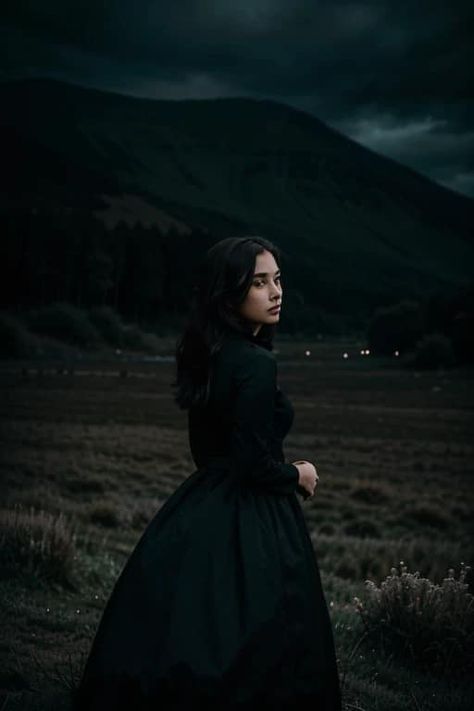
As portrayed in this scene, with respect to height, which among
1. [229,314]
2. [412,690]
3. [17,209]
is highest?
[17,209]

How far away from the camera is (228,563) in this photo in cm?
257

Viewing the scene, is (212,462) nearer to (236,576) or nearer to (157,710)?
(236,576)

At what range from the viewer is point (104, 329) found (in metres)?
48.2

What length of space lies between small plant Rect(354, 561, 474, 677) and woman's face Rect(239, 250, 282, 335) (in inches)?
89.7

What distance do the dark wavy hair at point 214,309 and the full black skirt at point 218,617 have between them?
15.3 inches

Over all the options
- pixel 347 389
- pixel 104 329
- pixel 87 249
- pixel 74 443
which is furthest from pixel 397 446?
→ pixel 87 249

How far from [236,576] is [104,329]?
46.8 meters

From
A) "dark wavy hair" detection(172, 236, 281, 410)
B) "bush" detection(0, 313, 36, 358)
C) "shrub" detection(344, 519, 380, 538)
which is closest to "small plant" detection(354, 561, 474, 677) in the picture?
"dark wavy hair" detection(172, 236, 281, 410)

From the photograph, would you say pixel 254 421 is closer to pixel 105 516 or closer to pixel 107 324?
pixel 105 516

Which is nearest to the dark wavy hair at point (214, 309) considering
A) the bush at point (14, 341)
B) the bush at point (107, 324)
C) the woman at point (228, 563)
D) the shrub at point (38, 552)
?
the woman at point (228, 563)

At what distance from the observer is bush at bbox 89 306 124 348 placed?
1902 inches

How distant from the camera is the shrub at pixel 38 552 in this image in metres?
5.43

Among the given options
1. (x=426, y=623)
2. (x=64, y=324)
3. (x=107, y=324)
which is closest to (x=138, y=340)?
(x=107, y=324)

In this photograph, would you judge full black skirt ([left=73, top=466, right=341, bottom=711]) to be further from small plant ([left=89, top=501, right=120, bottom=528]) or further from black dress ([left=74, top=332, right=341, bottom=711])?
small plant ([left=89, top=501, right=120, bottom=528])
